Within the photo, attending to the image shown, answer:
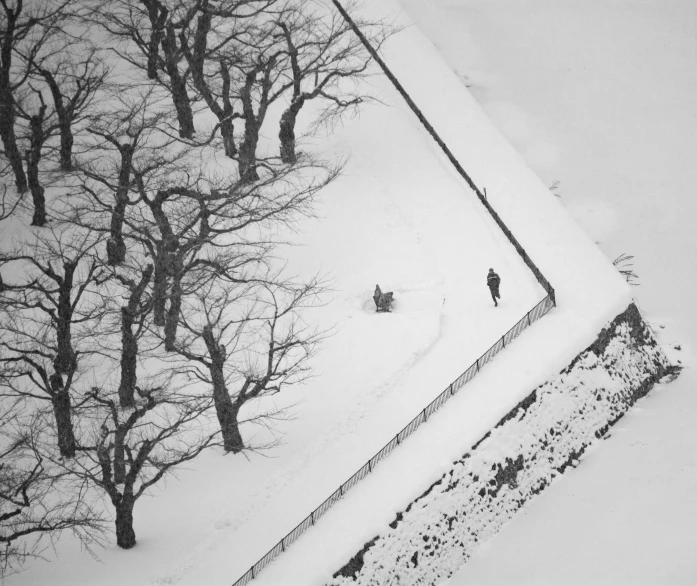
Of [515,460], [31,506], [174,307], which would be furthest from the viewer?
[174,307]

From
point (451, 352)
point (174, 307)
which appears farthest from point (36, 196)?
point (451, 352)

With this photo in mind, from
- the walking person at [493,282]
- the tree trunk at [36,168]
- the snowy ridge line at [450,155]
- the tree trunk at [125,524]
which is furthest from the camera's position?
the tree trunk at [36,168]

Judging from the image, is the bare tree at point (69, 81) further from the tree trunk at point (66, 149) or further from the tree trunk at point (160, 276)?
the tree trunk at point (160, 276)

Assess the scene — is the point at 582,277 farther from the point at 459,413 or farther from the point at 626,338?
the point at 459,413

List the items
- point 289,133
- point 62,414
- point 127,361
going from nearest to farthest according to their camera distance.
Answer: point 62,414 → point 127,361 → point 289,133

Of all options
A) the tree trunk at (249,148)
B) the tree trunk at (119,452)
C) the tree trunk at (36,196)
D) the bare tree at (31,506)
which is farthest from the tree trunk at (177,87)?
the tree trunk at (119,452)

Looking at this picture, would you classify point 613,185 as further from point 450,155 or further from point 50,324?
point 50,324

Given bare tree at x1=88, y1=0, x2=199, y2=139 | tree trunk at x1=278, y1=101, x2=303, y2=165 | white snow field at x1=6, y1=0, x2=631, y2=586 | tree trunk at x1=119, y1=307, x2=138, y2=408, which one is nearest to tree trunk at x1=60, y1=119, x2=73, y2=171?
bare tree at x1=88, y1=0, x2=199, y2=139

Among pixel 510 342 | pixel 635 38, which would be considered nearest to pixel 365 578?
pixel 510 342
